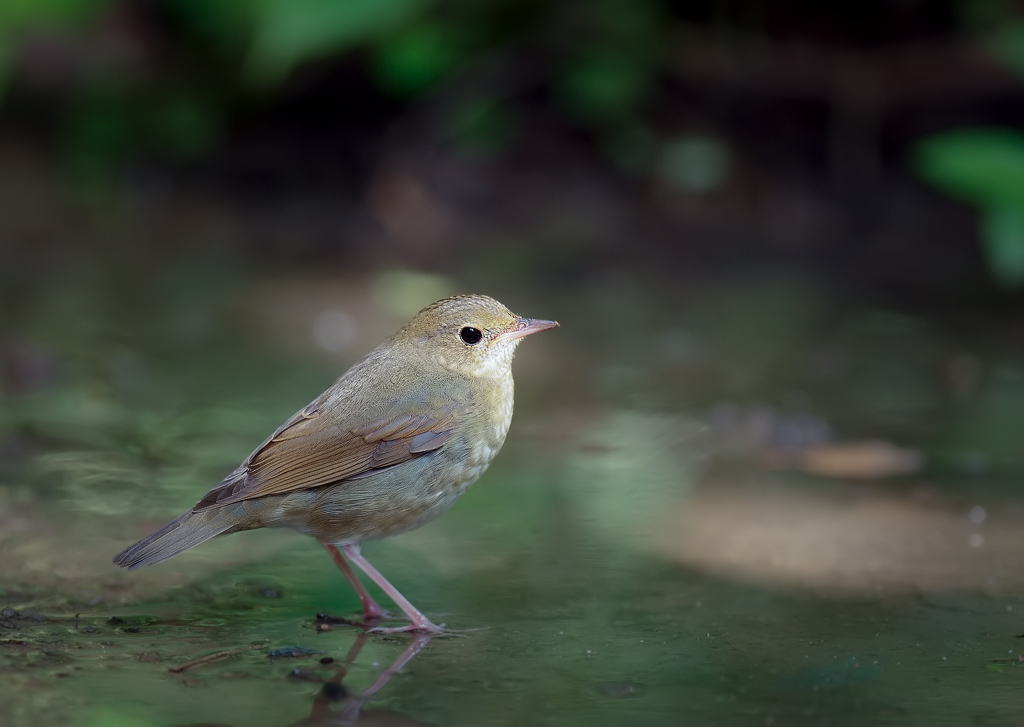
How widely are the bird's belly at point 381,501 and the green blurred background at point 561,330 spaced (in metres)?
0.22

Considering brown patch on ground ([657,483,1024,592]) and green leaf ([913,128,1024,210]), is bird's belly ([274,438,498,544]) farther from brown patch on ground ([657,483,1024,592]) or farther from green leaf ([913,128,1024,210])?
green leaf ([913,128,1024,210])

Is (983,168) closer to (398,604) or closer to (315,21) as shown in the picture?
(315,21)

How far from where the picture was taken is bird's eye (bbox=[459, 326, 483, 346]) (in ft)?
13.1

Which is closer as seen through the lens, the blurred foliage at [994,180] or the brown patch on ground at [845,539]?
the brown patch on ground at [845,539]

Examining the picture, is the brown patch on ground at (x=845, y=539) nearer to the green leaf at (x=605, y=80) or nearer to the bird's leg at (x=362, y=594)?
the bird's leg at (x=362, y=594)

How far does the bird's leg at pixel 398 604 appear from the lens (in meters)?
3.44

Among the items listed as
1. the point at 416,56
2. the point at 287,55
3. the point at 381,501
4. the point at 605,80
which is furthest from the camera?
the point at 605,80

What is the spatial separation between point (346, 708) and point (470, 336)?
1423mm

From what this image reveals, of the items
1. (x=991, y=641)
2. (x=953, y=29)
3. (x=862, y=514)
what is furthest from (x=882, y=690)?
(x=953, y=29)

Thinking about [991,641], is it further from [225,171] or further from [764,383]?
[225,171]

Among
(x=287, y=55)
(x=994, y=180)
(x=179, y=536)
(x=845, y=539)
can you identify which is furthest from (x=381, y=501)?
(x=287, y=55)

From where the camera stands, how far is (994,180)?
21.8 ft

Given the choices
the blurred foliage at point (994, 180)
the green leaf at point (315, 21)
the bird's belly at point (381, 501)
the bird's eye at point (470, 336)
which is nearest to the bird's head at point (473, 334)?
the bird's eye at point (470, 336)

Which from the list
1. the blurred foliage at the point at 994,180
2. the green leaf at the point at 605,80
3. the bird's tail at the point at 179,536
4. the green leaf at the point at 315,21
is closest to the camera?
the bird's tail at the point at 179,536
